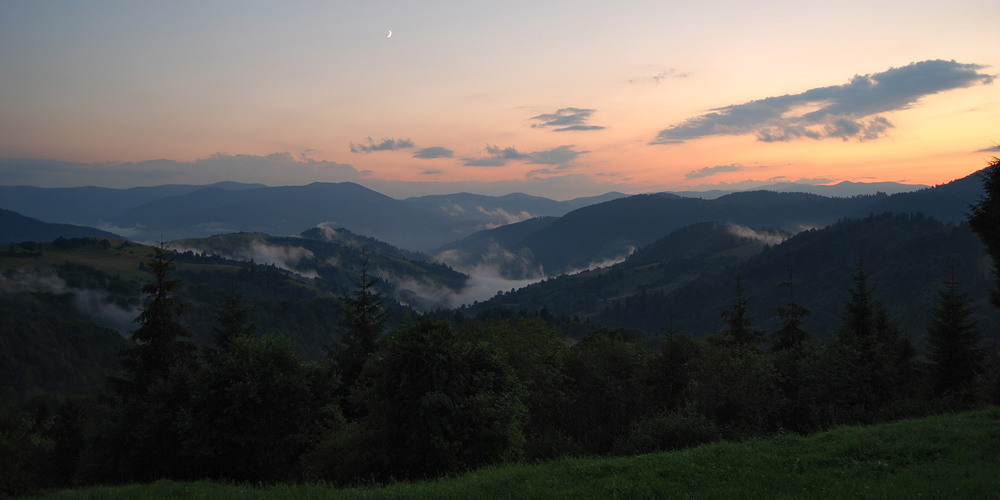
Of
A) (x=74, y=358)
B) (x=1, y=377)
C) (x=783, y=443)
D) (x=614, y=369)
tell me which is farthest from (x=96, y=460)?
(x=74, y=358)

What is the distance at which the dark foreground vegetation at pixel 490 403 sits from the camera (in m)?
20.5

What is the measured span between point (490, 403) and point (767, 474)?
1058 centimetres

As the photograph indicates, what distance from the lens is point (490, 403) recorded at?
21938 millimetres

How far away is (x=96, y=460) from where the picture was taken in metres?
33.0

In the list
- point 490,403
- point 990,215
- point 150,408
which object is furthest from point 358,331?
point 990,215

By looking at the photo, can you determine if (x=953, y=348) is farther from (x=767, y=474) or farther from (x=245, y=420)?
(x=245, y=420)

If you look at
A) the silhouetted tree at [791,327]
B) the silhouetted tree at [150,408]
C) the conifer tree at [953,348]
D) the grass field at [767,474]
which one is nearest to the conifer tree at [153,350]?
the silhouetted tree at [150,408]

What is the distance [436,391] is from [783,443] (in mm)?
12305

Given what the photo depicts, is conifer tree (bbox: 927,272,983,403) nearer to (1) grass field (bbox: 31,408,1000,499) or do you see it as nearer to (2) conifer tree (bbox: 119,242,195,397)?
(1) grass field (bbox: 31,408,1000,499)

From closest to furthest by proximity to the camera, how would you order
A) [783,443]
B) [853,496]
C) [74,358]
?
[853,496] < [783,443] < [74,358]

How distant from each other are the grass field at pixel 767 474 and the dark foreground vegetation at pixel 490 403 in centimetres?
12

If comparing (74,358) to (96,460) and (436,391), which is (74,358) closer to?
(96,460)

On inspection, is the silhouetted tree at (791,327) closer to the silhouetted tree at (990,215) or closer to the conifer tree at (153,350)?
the silhouetted tree at (990,215)

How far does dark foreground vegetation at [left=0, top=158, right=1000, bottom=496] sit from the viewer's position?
67.4ft
